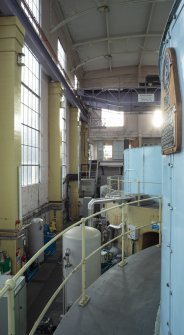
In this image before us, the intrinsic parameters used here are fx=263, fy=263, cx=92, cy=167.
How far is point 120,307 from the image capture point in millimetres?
3152

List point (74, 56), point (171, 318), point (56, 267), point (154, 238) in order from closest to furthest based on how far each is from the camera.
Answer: point (171, 318)
point (56, 267)
point (154, 238)
point (74, 56)

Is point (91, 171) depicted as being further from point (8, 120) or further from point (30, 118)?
point (8, 120)

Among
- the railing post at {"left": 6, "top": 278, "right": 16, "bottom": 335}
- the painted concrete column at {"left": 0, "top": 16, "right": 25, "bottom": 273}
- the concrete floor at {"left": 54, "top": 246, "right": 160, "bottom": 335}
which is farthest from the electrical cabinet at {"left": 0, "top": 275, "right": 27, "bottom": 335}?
the painted concrete column at {"left": 0, "top": 16, "right": 25, "bottom": 273}

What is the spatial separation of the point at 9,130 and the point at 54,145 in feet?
17.5

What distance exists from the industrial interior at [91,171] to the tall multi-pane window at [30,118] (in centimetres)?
6

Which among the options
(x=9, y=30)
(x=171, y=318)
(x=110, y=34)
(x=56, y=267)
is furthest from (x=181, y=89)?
(x=110, y=34)

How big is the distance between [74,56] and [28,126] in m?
9.25

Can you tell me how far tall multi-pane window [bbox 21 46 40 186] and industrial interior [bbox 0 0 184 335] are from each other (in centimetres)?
6

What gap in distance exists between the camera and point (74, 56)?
1709cm

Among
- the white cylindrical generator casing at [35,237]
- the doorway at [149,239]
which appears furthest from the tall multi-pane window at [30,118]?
the doorway at [149,239]

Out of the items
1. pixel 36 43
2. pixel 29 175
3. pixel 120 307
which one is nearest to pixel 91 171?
pixel 29 175

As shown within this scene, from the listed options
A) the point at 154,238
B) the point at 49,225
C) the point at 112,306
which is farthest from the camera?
the point at 49,225

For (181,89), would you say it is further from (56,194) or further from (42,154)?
(56,194)

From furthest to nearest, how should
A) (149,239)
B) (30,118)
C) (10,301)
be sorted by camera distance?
(30,118) < (149,239) < (10,301)
